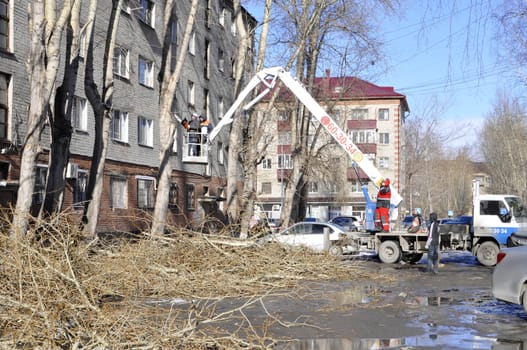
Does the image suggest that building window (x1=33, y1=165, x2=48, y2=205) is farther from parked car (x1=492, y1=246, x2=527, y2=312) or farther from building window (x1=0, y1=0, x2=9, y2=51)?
parked car (x1=492, y1=246, x2=527, y2=312)

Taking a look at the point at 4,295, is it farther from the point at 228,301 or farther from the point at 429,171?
the point at 429,171

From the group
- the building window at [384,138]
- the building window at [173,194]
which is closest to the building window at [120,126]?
the building window at [173,194]

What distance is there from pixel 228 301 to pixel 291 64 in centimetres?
1596

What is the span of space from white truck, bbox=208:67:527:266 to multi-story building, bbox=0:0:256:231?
411 cm

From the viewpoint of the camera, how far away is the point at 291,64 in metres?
27.5

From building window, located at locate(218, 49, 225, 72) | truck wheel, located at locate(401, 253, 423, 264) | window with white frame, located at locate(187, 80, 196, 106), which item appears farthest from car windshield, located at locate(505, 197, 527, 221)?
building window, located at locate(218, 49, 225, 72)

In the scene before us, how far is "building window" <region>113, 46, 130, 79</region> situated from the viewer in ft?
96.9

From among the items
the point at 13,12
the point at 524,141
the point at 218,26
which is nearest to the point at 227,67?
the point at 218,26

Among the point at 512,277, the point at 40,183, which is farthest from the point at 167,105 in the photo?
the point at 512,277

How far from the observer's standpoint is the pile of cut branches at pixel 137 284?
7.22 metres

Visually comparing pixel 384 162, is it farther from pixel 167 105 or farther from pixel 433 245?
pixel 167 105

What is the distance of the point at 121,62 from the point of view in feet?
98.8

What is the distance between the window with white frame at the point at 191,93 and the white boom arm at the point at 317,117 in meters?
13.3

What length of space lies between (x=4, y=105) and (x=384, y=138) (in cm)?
5534
